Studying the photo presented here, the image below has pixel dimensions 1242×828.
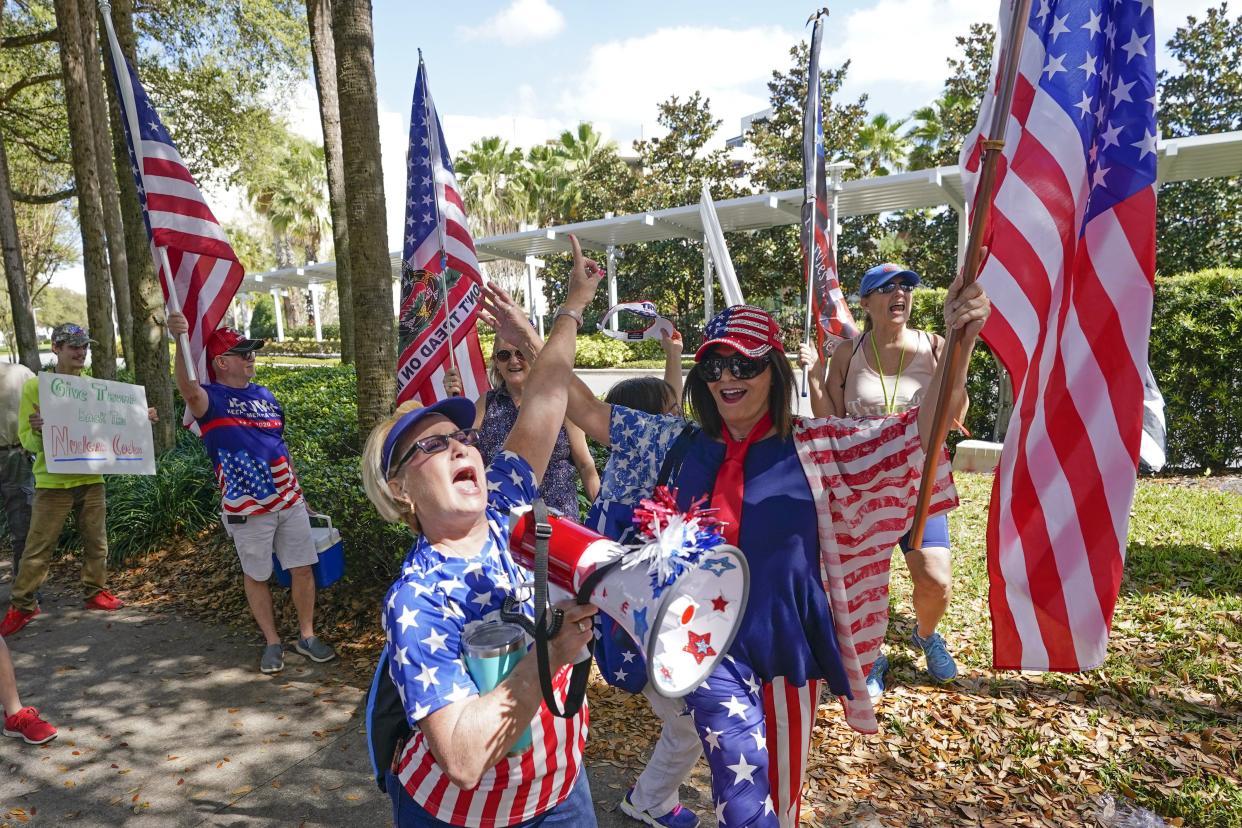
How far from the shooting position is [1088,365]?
2391 mm

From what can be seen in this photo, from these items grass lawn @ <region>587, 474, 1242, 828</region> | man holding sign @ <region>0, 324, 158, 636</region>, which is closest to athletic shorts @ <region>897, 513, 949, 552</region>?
grass lawn @ <region>587, 474, 1242, 828</region>

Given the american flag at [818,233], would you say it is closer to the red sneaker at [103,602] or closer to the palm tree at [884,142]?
the red sneaker at [103,602]

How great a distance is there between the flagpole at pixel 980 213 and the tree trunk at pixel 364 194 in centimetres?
433

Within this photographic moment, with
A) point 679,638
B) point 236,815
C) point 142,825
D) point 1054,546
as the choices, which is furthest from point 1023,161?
point 142,825

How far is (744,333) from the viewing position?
2510mm

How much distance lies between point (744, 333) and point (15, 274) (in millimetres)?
12463

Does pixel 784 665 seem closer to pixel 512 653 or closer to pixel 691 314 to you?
pixel 512 653

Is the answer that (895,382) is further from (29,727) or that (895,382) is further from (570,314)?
(29,727)

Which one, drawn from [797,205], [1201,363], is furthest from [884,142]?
[1201,363]

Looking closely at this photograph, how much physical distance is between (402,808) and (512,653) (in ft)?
1.90

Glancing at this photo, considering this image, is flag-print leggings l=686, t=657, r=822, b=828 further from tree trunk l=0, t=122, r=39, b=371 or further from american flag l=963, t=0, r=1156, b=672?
tree trunk l=0, t=122, r=39, b=371

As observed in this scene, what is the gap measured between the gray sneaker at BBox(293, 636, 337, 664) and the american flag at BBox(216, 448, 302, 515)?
0.88 meters

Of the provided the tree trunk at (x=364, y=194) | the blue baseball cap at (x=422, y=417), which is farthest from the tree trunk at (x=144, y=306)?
the blue baseball cap at (x=422, y=417)

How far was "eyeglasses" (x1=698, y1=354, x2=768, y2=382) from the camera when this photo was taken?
2498 millimetres
